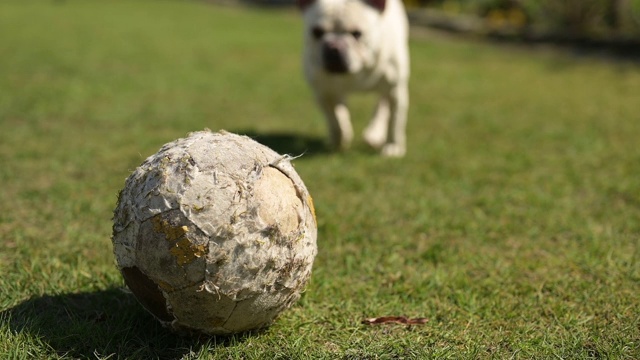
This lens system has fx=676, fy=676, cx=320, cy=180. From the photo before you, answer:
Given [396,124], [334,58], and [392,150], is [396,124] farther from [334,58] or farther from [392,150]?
[334,58]

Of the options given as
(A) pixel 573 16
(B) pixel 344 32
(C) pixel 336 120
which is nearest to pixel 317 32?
(B) pixel 344 32

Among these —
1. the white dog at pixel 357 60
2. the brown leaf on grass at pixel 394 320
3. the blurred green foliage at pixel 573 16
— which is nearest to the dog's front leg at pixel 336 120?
the white dog at pixel 357 60

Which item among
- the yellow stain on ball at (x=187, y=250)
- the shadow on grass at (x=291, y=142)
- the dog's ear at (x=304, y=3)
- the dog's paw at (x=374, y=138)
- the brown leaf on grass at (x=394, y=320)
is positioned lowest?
the shadow on grass at (x=291, y=142)

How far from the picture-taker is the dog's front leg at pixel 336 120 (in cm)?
658

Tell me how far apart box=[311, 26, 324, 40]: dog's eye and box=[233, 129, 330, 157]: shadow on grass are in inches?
44.9

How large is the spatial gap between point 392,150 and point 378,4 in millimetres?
1474

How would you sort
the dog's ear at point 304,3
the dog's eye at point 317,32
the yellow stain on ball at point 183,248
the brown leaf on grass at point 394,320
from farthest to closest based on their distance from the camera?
1. the dog's ear at point 304,3
2. the dog's eye at point 317,32
3. the brown leaf on grass at point 394,320
4. the yellow stain on ball at point 183,248

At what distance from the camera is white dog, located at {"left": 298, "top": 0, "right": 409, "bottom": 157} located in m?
5.85

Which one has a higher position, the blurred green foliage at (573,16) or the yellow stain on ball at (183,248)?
the yellow stain on ball at (183,248)

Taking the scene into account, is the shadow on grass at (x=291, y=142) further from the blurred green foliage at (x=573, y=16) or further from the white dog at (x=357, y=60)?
the blurred green foliage at (x=573, y=16)

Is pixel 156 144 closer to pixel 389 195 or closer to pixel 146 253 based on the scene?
pixel 389 195

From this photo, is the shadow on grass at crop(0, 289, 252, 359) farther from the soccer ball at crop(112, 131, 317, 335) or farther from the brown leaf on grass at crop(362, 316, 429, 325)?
the brown leaf on grass at crop(362, 316, 429, 325)

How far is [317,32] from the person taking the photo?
5961 mm

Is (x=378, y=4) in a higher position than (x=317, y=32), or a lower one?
higher
